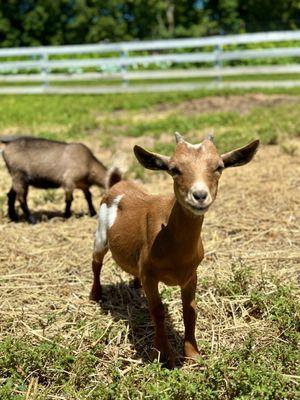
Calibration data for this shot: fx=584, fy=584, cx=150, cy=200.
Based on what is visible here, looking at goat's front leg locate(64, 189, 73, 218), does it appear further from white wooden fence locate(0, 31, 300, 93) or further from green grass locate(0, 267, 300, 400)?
white wooden fence locate(0, 31, 300, 93)

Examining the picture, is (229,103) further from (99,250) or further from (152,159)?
(152,159)

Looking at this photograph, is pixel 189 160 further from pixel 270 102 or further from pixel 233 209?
pixel 270 102

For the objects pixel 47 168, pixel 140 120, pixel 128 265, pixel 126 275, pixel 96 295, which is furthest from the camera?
pixel 140 120

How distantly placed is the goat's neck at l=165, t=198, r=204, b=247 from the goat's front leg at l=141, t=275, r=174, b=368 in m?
0.32

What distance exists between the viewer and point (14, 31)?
135 feet

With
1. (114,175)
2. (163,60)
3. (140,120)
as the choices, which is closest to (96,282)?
(114,175)

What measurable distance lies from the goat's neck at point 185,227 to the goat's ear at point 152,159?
0.22 m

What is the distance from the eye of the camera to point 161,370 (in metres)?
3.23

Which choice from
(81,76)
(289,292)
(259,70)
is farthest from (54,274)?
(81,76)

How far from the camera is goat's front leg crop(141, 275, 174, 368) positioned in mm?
3350

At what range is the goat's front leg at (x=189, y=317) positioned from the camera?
3439mm

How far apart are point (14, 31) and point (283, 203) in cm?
3838

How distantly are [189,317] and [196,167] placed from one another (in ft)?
3.33

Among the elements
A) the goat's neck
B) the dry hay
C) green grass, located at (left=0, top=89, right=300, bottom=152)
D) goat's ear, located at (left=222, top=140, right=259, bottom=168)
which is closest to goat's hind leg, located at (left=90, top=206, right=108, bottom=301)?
the dry hay
